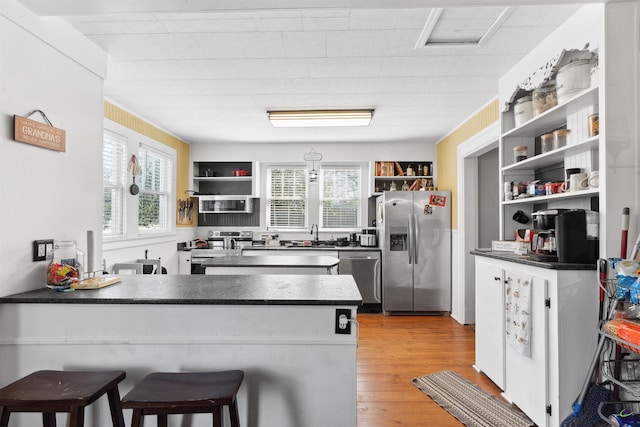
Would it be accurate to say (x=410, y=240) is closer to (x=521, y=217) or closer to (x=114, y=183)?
(x=521, y=217)

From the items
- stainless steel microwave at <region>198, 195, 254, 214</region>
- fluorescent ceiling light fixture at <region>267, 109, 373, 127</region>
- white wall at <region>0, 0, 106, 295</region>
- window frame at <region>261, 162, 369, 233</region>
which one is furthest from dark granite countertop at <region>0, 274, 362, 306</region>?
window frame at <region>261, 162, 369, 233</region>

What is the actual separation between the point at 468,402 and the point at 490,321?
616mm

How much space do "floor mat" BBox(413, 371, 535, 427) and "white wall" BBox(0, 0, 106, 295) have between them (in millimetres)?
2625

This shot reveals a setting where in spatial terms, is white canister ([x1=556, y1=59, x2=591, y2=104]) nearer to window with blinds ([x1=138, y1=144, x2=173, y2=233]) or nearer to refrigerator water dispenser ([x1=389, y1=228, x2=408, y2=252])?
refrigerator water dispenser ([x1=389, y1=228, x2=408, y2=252])

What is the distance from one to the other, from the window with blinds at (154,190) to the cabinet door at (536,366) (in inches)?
163

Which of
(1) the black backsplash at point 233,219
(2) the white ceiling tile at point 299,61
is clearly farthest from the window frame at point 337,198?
(2) the white ceiling tile at point 299,61

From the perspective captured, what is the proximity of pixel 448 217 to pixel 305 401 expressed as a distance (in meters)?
3.78

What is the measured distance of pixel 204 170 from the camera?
232 inches

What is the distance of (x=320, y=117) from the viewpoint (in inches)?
158

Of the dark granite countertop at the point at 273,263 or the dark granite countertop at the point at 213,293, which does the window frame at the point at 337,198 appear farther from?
the dark granite countertop at the point at 213,293

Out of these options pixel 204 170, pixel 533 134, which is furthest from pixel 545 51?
pixel 204 170

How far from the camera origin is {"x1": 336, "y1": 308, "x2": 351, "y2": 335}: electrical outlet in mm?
1655

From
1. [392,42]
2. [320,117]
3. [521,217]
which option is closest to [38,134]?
[392,42]

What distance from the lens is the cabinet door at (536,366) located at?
6.70 ft
